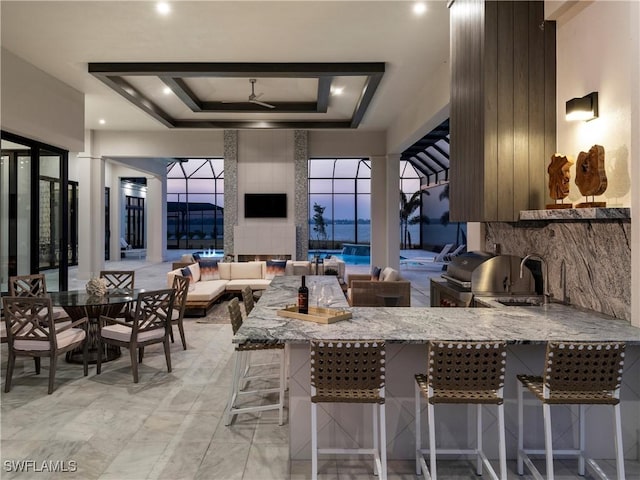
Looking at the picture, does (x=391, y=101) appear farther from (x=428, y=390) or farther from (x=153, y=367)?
(x=428, y=390)

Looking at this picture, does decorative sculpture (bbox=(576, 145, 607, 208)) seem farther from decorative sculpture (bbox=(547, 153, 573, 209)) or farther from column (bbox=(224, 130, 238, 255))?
column (bbox=(224, 130, 238, 255))

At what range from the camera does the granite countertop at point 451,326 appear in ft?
7.57

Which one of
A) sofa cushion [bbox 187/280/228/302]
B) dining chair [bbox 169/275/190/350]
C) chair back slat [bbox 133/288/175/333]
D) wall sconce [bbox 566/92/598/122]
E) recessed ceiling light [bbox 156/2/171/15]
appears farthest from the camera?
sofa cushion [bbox 187/280/228/302]

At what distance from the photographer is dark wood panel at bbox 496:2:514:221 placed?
3316mm

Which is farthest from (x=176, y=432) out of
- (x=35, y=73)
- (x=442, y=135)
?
(x=442, y=135)

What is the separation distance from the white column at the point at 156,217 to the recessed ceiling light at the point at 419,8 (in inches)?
510

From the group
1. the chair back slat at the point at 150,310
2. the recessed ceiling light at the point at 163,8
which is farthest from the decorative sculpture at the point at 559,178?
the recessed ceiling light at the point at 163,8

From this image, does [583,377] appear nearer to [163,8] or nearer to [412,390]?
[412,390]

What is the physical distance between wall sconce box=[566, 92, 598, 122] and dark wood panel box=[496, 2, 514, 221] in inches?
17.9

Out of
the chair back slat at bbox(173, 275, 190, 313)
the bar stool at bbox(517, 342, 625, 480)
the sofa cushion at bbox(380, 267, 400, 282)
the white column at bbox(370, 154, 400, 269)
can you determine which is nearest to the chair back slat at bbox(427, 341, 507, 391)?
the bar stool at bbox(517, 342, 625, 480)

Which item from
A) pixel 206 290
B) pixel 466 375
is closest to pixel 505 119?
pixel 466 375

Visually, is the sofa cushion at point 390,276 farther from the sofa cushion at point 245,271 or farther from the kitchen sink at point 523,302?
the sofa cushion at point 245,271

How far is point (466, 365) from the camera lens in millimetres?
2146

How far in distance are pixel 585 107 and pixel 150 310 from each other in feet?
13.3
